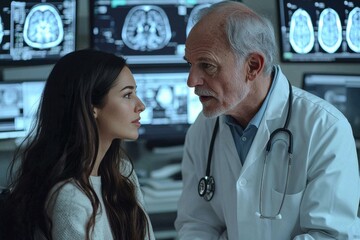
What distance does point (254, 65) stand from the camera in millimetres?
1393

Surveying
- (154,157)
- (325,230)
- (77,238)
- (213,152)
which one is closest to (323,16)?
(154,157)

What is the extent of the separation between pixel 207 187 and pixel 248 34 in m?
0.39

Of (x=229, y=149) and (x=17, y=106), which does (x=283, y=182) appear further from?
(x=17, y=106)

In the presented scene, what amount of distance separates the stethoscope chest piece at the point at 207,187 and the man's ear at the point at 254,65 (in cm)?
27

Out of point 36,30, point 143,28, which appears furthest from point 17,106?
point 143,28

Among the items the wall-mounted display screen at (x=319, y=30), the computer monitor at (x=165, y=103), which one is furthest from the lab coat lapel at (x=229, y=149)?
the wall-mounted display screen at (x=319, y=30)

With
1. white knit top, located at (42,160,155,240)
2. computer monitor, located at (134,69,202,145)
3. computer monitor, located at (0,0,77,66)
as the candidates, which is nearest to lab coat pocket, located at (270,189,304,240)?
white knit top, located at (42,160,155,240)

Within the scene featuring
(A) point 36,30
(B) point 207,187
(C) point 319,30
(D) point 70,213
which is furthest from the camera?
(C) point 319,30

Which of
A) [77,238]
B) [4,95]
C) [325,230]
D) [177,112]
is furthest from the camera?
[177,112]

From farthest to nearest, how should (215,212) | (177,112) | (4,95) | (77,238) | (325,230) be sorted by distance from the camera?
(177,112) → (4,95) → (215,212) → (325,230) → (77,238)

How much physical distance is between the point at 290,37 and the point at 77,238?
1.39 metres

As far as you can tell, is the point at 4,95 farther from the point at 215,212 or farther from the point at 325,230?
the point at 325,230

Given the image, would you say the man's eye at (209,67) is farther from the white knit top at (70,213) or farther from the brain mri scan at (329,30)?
the brain mri scan at (329,30)

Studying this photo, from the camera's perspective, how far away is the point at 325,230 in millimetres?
1303
